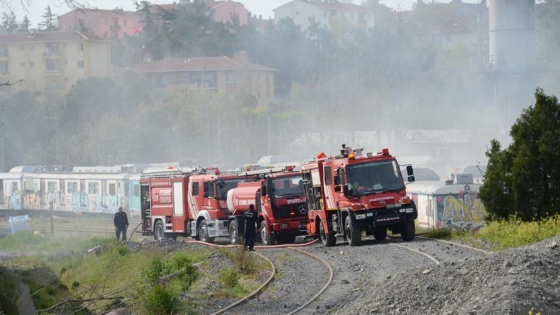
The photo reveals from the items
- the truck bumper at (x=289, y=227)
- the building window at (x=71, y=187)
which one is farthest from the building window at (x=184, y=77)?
the truck bumper at (x=289, y=227)

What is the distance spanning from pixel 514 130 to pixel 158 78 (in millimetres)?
82245

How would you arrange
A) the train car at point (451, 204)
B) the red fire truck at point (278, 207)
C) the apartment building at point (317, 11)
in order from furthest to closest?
1. the apartment building at point (317, 11)
2. the train car at point (451, 204)
3. the red fire truck at point (278, 207)

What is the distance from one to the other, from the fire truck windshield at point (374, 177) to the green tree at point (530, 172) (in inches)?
93.9

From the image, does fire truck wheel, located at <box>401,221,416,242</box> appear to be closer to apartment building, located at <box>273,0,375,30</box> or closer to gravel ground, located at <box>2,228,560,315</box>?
gravel ground, located at <box>2,228,560,315</box>

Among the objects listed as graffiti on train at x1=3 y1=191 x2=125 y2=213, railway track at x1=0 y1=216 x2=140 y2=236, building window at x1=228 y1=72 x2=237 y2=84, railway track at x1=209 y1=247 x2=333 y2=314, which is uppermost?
A: building window at x1=228 y1=72 x2=237 y2=84

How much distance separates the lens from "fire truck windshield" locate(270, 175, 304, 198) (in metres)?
30.4

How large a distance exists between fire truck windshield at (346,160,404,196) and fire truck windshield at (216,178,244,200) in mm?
8838

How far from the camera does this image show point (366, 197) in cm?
2570

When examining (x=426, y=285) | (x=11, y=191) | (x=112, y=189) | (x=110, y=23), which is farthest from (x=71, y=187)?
(x=110, y=23)

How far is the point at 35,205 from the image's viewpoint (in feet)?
209

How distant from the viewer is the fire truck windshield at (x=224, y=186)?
111 ft

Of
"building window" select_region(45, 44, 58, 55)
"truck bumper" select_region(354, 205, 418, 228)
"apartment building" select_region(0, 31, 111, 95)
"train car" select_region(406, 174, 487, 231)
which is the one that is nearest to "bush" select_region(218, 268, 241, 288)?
"truck bumper" select_region(354, 205, 418, 228)

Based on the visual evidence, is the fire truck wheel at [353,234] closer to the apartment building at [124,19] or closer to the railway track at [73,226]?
the railway track at [73,226]

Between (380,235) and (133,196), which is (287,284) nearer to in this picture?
(380,235)
